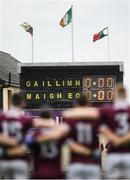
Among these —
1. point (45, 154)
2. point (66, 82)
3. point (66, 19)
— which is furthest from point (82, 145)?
point (66, 19)

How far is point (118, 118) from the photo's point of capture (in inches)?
448

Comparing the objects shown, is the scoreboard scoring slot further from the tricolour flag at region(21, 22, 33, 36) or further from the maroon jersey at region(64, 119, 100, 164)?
the maroon jersey at region(64, 119, 100, 164)

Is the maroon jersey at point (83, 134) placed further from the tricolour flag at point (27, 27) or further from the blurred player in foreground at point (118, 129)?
the tricolour flag at point (27, 27)

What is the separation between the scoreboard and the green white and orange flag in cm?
1278

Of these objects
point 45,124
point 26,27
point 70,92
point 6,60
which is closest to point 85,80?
point 70,92

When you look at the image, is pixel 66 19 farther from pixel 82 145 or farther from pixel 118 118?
pixel 82 145

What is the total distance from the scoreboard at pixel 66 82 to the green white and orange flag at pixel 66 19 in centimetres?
1278

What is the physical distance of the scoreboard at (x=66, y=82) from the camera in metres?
31.9

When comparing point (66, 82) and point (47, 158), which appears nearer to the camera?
point (47, 158)

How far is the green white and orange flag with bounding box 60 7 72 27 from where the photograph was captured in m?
44.9

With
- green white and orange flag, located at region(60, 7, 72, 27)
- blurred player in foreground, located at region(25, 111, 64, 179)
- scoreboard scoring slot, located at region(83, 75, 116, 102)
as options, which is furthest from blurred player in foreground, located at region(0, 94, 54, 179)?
green white and orange flag, located at region(60, 7, 72, 27)

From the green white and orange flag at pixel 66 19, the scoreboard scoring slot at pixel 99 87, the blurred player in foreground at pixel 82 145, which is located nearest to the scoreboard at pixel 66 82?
the scoreboard scoring slot at pixel 99 87

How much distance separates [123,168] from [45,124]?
59.5 inches

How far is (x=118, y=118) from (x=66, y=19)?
34.4 metres
